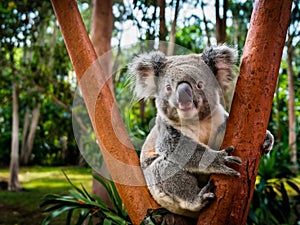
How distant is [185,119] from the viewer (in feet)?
5.84

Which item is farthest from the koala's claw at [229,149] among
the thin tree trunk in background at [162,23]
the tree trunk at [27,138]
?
the tree trunk at [27,138]

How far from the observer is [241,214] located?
1.45 meters

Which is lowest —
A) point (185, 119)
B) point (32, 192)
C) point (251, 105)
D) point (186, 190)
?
point (32, 192)

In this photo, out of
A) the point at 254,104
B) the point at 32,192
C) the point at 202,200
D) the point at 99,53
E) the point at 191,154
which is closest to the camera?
the point at 254,104

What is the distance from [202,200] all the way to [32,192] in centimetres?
531

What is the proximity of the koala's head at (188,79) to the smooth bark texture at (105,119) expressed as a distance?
10.8 inches

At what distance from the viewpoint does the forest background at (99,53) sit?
10.1 ft

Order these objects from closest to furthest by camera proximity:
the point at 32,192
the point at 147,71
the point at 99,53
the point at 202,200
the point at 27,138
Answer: the point at 202,200 < the point at 147,71 < the point at 99,53 < the point at 32,192 < the point at 27,138

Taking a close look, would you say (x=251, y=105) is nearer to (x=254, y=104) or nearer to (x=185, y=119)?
(x=254, y=104)

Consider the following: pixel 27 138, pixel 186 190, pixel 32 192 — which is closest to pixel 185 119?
pixel 186 190

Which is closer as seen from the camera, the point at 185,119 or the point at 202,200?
the point at 202,200

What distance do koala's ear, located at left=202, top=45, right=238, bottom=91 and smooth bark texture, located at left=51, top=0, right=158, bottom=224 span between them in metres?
0.52

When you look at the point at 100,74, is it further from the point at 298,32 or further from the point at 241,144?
the point at 298,32

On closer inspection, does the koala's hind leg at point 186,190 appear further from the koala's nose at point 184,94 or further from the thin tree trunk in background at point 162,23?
the thin tree trunk in background at point 162,23
